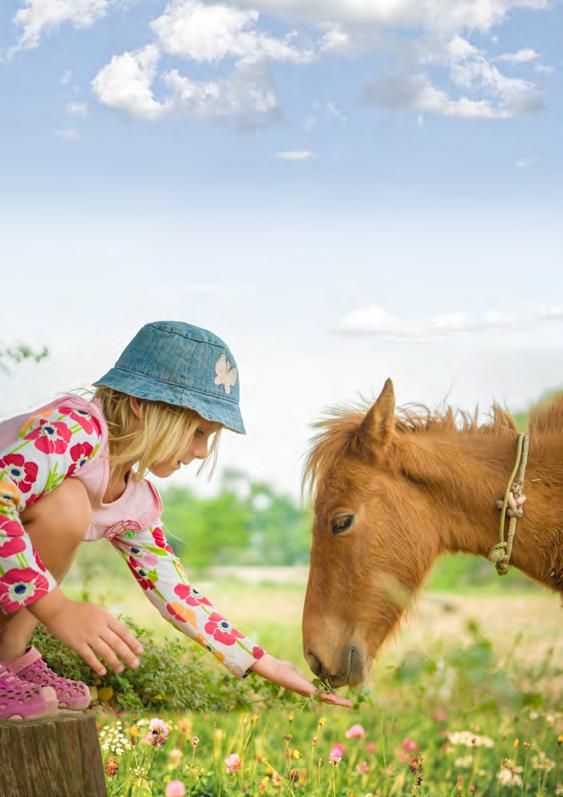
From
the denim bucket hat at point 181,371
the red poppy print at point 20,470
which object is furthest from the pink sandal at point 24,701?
the denim bucket hat at point 181,371

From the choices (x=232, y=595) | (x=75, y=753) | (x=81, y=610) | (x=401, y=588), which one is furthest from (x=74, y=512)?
(x=232, y=595)

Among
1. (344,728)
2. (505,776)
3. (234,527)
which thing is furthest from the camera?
(234,527)

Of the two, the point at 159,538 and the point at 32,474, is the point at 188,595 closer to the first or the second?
the point at 159,538

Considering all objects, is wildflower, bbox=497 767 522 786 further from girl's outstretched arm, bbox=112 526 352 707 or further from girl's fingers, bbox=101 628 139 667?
girl's fingers, bbox=101 628 139 667

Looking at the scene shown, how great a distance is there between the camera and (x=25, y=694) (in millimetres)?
2037

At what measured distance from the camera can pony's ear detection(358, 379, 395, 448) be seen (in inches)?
108

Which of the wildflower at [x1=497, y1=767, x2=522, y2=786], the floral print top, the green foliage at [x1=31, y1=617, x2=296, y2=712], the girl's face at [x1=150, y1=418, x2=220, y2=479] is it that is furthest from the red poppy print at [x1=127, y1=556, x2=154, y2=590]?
the wildflower at [x1=497, y1=767, x2=522, y2=786]

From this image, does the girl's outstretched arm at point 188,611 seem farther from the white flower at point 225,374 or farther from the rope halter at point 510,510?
the rope halter at point 510,510

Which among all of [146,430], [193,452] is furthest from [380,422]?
[146,430]

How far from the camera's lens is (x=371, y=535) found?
279 centimetres

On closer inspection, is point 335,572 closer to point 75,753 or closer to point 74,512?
point 74,512

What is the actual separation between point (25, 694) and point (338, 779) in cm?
Answer: 189

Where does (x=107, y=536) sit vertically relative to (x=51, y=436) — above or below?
below

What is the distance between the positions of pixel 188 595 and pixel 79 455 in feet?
1.96
